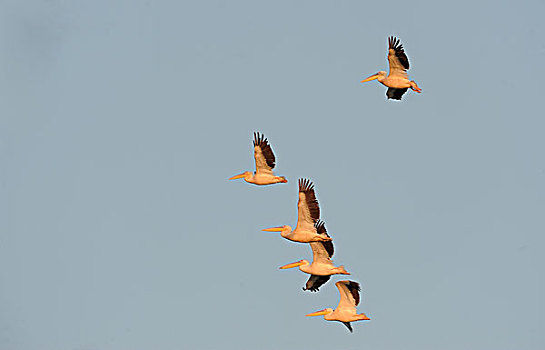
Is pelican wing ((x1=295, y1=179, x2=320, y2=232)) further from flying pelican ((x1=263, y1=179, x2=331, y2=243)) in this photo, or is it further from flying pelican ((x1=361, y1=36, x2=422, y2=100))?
flying pelican ((x1=361, y1=36, x2=422, y2=100))

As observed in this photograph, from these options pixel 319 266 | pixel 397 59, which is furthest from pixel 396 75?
pixel 319 266

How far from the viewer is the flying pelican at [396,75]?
56250mm

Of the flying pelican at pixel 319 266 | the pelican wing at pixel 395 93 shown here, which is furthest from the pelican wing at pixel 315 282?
the pelican wing at pixel 395 93

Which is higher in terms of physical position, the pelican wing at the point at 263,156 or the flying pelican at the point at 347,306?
the pelican wing at the point at 263,156

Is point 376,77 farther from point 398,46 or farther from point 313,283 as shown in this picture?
point 313,283

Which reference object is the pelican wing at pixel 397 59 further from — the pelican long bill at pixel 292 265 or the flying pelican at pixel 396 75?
the pelican long bill at pixel 292 265

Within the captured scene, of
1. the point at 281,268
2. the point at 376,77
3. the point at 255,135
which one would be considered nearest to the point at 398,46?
the point at 376,77

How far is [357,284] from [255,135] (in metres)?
8.03

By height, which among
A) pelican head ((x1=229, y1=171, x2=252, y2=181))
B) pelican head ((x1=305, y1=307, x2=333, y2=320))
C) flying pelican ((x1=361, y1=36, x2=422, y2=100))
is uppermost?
flying pelican ((x1=361, y1=36, x2=422, y2=100))

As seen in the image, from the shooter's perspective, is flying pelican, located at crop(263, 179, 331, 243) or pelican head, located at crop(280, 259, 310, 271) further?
pelican head, located at crop(280, 259, 310, 271)

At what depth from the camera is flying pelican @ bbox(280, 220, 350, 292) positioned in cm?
5528

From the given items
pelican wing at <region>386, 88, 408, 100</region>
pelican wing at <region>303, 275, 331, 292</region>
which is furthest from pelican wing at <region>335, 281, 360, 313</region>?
pelican wing at <region>386, 88, 408, 100</region>

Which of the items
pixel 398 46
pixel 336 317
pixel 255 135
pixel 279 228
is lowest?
pixel 336 317

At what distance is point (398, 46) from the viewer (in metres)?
56.3
